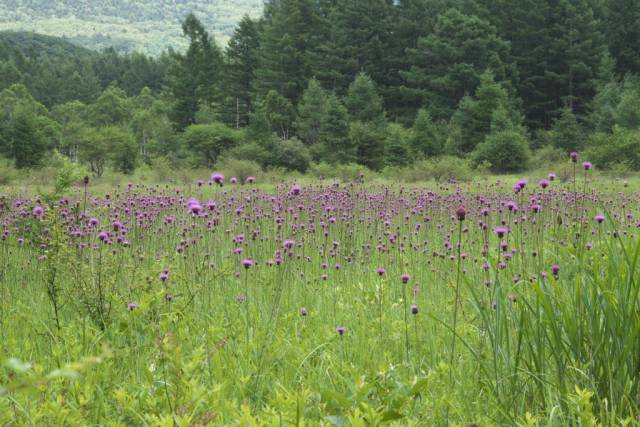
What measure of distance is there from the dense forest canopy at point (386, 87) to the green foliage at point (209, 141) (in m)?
0.09

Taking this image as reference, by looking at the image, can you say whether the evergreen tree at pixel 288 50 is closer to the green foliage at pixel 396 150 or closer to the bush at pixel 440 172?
the green foliage at pixel 396 150

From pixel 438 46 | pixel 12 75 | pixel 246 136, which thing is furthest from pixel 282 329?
pixel 12 75

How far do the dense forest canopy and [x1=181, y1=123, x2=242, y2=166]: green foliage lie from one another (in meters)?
0.09

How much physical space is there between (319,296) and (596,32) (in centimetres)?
4339

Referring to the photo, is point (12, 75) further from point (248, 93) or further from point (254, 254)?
point (254, 254)

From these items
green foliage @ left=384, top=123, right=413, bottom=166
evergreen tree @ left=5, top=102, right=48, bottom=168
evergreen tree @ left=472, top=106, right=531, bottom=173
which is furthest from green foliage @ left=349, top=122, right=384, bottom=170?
evergreen tree @ left=5, top=102, right=48, bottom=168

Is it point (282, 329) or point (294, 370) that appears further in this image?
point (282, 329)

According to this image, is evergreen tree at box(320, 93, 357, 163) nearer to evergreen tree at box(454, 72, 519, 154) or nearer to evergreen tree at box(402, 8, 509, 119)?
evergreen tree at box(454, 72, 519, 154)

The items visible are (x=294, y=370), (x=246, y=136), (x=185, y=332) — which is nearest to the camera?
(x=294, y=370)

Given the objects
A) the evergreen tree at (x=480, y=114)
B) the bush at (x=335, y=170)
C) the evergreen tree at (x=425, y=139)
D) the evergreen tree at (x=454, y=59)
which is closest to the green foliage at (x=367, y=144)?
the evergreen tree at (x=425, y=139)

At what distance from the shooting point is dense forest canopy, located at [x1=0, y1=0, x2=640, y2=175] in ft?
106

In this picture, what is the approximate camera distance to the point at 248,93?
4291 centimetres

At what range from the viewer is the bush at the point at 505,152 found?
27.5m

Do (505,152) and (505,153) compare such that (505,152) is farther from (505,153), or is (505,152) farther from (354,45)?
(354,45)
